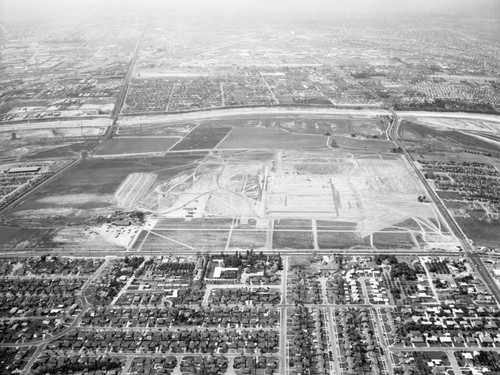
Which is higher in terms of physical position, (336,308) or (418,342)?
(336,308)

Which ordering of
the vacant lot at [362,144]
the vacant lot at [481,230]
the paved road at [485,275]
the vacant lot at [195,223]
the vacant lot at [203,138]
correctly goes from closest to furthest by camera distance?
the paved road at [485,275]
the vacant lot at [481,230]
the vacant lot at [195,223]
the vacant lot at [362,144]
the vacant lot at [203,138]

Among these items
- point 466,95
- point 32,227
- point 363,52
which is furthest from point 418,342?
point 363,52

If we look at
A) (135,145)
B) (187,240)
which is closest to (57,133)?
(135,145)

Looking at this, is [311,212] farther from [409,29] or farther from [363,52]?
[409,29]

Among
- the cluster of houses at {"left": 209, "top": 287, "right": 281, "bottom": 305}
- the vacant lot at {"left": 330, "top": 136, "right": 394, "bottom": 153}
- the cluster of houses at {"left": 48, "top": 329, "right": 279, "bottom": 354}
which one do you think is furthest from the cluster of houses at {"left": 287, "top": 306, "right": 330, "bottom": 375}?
the vacant lot at {"left": 330, "top": 136, "right": 394, "bottom": 153}

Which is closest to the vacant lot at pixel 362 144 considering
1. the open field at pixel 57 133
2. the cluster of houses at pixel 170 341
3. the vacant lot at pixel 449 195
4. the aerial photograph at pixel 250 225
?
the aerial photograph at pixel 250 225

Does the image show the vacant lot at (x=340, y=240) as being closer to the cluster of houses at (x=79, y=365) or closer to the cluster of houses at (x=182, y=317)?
the cluster of houses at (x=182, y=317)

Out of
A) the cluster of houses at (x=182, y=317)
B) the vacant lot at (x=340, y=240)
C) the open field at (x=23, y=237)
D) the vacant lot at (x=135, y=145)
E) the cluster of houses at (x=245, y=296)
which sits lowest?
the cluster of houses at (x=182, y=317)

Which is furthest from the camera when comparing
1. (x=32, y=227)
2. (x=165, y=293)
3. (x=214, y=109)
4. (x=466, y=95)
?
(x=466, y=95)
